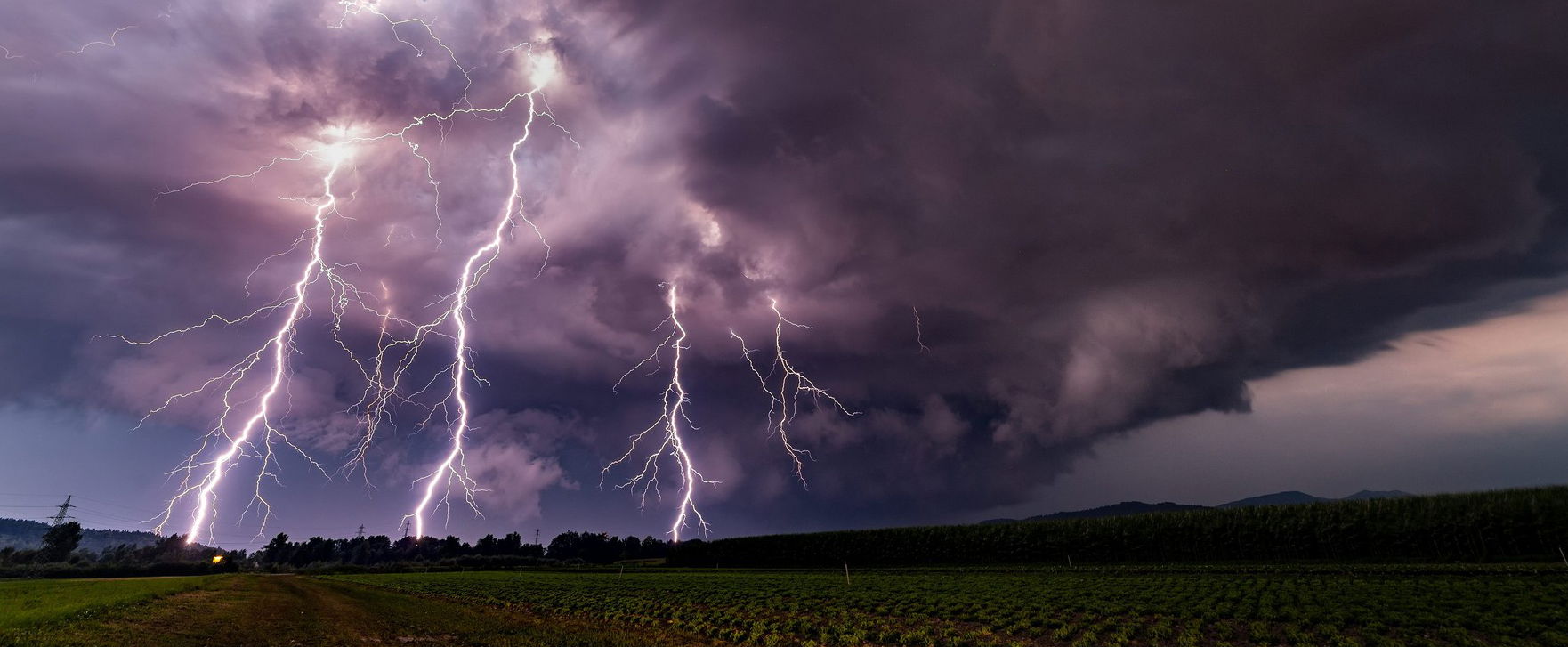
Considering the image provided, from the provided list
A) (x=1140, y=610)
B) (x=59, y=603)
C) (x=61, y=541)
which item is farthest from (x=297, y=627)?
(x=61, y=541)

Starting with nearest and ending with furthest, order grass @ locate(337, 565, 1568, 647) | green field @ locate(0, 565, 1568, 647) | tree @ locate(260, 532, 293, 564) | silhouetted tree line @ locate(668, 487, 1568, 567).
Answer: green field @ locate(0, 565, 1568, 647)
grass @ locate(337, 565, 1568, 647)
silhouetted tree line @ locate(668, 487, 1568, 567)
tree @ locate(260, 532, 293, 564)

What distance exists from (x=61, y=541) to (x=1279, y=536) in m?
188

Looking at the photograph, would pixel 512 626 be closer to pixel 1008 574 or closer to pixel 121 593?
pixel 121 593

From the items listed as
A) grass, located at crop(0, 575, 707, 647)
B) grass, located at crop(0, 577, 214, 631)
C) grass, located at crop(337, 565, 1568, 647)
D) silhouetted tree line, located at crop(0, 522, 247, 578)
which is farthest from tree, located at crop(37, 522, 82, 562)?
grass, located at crop(337, 565, 1568, 647)

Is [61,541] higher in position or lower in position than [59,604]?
lower

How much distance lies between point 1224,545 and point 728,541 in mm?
68979

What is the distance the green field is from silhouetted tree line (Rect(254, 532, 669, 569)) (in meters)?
118

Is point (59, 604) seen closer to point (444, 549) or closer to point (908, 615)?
point (908, 615)

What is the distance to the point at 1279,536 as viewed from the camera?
176ft

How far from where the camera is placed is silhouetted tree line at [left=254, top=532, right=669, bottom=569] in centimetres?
14975

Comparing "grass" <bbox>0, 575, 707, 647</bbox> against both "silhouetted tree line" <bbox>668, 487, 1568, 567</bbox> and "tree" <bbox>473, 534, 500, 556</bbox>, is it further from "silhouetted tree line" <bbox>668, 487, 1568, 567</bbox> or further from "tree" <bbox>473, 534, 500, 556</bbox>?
"tree" <bbox>473, 534, 500, 556</bbox>

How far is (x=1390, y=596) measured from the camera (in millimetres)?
24766

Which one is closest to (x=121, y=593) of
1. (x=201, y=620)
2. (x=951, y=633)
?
(x=201, y=620)

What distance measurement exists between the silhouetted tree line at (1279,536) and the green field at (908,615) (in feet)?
39.7
